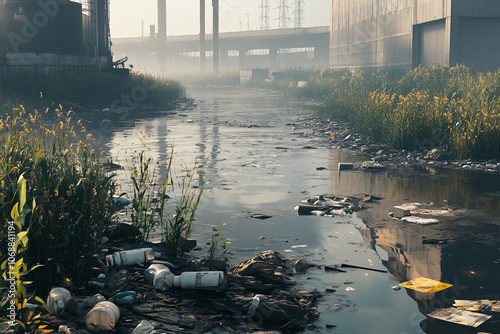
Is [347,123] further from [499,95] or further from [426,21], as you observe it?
[426,21]

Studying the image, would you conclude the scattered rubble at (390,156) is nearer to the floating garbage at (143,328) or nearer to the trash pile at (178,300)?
the trash pile at (178,300)

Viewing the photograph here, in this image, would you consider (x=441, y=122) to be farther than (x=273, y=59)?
No

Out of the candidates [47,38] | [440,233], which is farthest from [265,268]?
[47,38]

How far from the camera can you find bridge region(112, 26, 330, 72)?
89.8 metres

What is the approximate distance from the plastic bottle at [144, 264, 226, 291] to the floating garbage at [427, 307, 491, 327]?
1545mm

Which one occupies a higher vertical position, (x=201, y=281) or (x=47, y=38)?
(x=47, y=38)

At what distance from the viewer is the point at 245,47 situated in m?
102

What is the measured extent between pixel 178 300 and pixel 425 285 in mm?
1946

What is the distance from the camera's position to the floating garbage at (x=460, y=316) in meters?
4.05

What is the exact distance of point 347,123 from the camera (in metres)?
17.8

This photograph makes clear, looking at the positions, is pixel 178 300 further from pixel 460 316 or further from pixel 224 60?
pixel 224 60

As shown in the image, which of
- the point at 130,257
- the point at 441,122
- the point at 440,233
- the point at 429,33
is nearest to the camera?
the point at 130,257

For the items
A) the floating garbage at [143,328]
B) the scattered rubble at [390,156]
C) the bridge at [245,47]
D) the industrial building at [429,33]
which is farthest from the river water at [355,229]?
the bridge at [245,47]

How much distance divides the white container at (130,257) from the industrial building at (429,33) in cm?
2498
